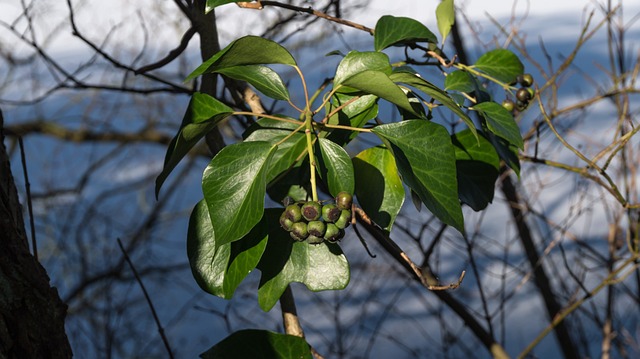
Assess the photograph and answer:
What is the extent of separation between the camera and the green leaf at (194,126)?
61 centimetres

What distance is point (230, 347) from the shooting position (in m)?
0.69

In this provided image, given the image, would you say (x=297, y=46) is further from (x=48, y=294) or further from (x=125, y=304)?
(x=48, y=294)

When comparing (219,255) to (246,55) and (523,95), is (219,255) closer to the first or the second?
(246,55)

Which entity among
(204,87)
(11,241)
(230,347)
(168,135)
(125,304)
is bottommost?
(230,347)

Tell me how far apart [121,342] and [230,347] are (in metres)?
1.68

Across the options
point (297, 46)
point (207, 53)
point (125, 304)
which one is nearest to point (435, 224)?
point (297, 46)

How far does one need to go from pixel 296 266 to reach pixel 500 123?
21cm

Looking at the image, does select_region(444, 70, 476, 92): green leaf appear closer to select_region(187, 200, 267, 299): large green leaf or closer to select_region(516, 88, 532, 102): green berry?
select_region(516, 88, 532, 102): green berry

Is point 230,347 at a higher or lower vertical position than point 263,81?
lower

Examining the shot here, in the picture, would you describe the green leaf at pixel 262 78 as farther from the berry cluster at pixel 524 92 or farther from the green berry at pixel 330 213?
the berry cluster at pixel 524 92

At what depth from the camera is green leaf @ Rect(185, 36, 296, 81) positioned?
60 cm

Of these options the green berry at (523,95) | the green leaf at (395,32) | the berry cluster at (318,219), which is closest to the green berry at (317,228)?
the berry cluster at (318,219)

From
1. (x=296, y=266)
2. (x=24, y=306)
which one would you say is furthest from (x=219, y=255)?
(x=24, y=306)

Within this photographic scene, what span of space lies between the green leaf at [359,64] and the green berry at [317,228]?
127 millimetres
